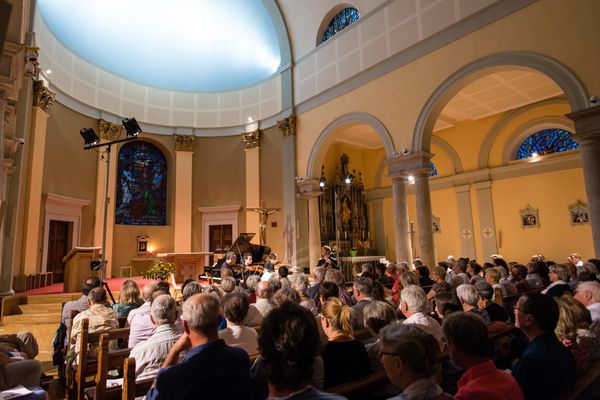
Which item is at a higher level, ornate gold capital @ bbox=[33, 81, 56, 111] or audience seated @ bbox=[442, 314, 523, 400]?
ornate gold capital @ bbox=[33, 81, 56, 111]

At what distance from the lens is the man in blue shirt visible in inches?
63.0

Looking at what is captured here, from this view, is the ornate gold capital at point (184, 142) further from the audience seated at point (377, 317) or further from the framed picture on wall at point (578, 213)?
the audience seated at point (377, 317)

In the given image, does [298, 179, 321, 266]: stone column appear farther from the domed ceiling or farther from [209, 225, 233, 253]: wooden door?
the domed ceiling

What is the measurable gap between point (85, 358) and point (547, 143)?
39.8ft

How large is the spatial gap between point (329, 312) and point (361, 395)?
0.50m

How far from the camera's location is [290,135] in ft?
40.0

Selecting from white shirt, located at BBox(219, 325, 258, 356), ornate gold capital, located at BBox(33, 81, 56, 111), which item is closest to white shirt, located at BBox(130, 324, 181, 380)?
white shirt, located at BBox(219, 325, 258, 356)

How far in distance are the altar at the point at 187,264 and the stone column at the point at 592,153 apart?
8.79 meters

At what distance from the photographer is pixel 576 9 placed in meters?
6.39

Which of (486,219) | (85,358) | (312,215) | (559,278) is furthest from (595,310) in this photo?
(486,219)

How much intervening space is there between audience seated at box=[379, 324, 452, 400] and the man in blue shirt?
66 centimetres

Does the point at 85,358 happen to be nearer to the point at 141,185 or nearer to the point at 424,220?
the point at 424,220

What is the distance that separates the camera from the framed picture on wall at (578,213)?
976 centimetres

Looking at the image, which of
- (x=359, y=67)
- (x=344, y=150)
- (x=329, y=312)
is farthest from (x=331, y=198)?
(x=329, y=312)
